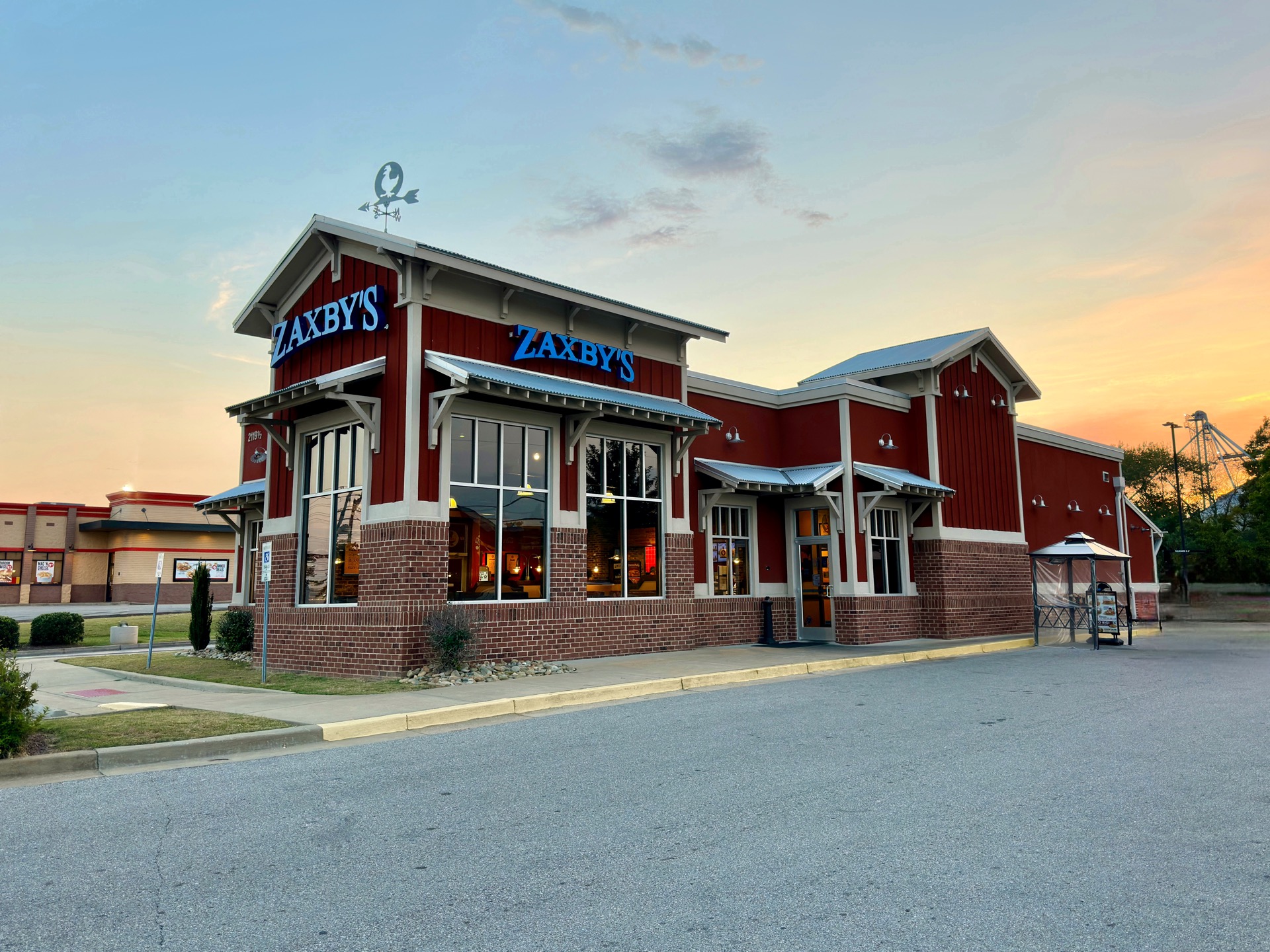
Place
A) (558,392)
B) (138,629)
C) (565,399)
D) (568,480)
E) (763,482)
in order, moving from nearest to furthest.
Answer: (558,392)
(565,399)
(568,480)
(763,482)
(138,629)

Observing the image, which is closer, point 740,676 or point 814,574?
point 740,676

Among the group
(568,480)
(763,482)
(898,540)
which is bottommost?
(898,540)

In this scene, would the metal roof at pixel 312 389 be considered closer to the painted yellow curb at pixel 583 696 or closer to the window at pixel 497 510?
the window at pixel 497 510

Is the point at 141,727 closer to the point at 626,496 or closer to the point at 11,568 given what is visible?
the point at 626,496

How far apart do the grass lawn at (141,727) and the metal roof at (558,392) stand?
6.12m

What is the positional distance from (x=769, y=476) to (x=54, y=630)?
69.1 ft

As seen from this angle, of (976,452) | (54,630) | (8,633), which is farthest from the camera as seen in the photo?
(54,630)

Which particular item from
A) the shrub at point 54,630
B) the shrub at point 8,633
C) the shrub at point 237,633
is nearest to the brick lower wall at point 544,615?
the shrub at point 237,633

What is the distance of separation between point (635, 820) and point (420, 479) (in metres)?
9.65

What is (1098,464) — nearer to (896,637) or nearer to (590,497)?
(896,637)

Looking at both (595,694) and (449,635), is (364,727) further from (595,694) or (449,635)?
(449,635)

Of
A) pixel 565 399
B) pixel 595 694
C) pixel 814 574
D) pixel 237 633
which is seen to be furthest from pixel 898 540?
pixel 237 633

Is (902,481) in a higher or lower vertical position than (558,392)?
lower

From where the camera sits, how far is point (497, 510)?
15.9 m
